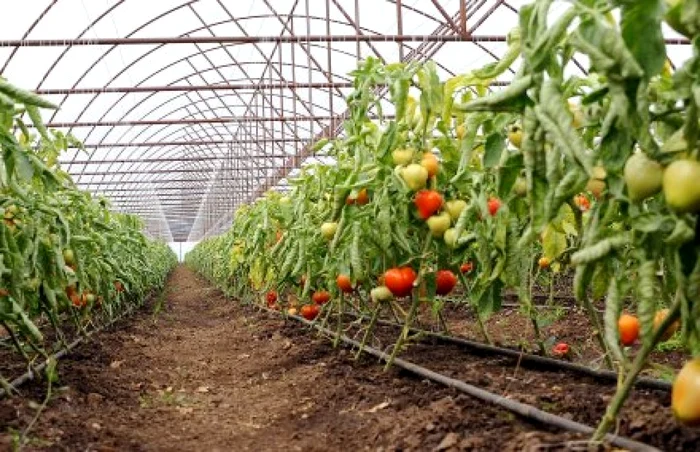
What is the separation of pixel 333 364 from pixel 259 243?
215 cm

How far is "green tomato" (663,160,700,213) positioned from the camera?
130cm

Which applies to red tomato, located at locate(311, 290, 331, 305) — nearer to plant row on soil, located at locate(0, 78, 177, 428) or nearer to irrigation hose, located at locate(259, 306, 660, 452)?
irrigation hose, located at locate(259, 306, 660, 452)

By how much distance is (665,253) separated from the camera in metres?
1.71

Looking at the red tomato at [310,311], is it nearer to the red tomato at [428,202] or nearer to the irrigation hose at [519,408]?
the irrigation hose at [519,408]

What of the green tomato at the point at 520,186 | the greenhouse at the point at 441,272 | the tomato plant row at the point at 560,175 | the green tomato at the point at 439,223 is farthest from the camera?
the green tomato at the point at 439,223

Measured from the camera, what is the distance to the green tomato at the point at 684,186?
4.28 ft

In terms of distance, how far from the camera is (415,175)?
3.12 meters

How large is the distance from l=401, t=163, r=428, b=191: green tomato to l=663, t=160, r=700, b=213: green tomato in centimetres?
180

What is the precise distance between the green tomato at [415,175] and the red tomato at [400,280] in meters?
0.46

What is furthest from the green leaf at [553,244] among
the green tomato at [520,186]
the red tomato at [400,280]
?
the red tomato at [400,280]

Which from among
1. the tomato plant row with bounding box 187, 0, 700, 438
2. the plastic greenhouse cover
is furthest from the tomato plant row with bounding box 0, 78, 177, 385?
the plastic greenhouse cover

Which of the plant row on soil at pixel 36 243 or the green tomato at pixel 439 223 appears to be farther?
the green tomato at pixel 439 223

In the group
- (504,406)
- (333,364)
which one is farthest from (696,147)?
(333,364)

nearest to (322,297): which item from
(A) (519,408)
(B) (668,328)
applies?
Answer: (A) (519,408)
